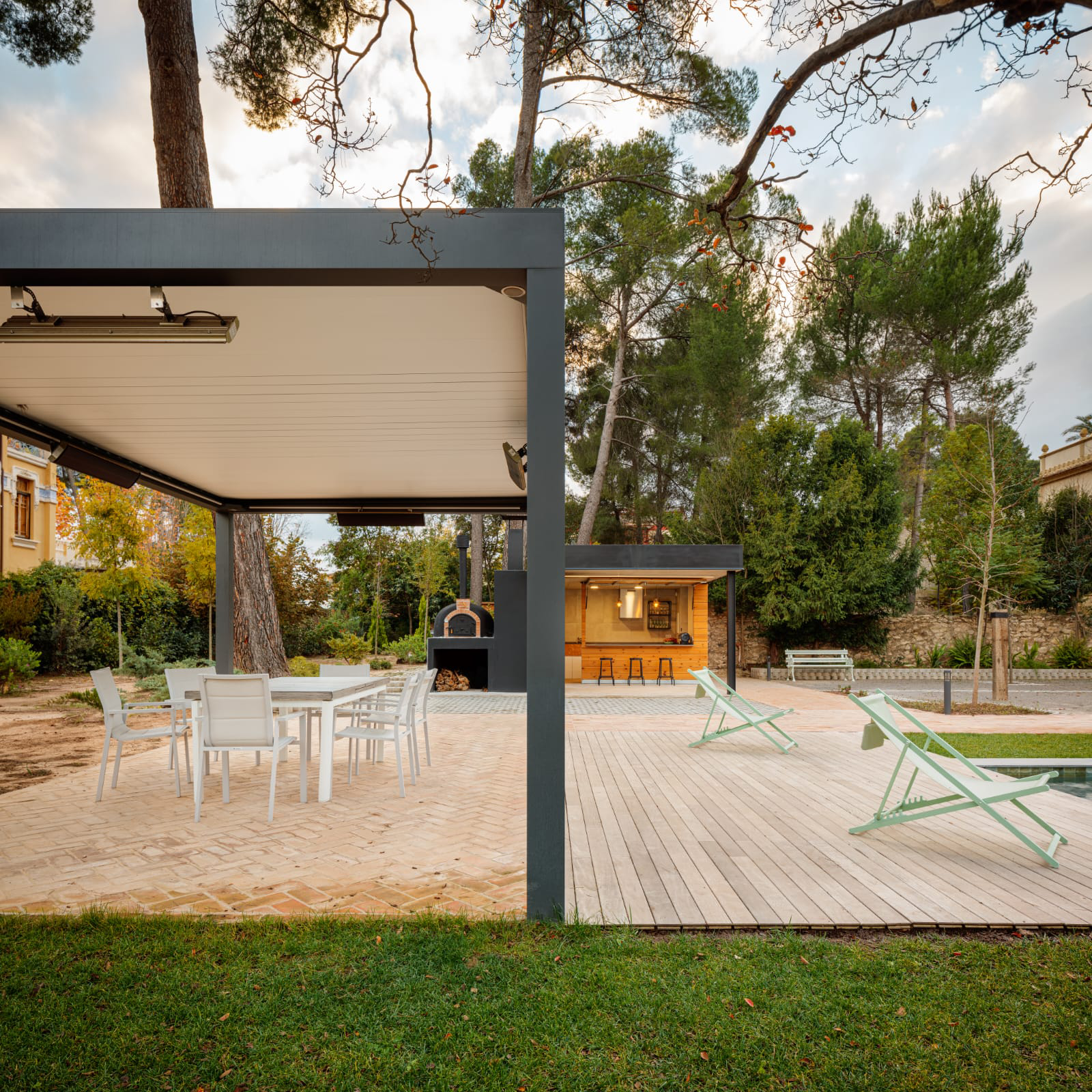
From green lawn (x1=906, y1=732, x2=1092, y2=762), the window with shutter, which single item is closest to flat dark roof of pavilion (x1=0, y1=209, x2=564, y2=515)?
green lawn (x1=906, y1=732, x2=1092, y2=762)

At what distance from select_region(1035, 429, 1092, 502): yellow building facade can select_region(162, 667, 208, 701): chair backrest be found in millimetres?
19896

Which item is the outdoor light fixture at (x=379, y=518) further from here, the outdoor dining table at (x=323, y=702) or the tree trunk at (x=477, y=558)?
the tree trunk at (x=477, y=558)

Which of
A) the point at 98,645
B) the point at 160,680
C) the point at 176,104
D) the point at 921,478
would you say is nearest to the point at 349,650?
the point at 98,645

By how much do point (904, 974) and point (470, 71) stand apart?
19.0 feet

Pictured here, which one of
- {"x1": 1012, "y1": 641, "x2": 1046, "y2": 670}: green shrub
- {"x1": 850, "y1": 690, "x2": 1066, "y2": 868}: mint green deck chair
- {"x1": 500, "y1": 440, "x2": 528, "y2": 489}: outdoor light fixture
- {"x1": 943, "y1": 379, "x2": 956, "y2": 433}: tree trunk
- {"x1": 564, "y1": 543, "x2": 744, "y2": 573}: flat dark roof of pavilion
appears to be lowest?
{"x1": 1012, "y1": 641, "x2": 1046, "y2": 670}: green shrub

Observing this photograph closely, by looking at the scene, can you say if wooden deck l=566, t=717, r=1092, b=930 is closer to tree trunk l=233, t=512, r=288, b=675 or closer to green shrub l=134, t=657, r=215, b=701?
tree trunk l=233, t=512, r=288, b=675

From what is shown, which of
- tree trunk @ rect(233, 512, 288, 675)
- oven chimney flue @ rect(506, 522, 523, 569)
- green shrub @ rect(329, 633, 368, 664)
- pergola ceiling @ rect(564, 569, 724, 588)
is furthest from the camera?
green shrub @ rect(329, 633, 368, 664)

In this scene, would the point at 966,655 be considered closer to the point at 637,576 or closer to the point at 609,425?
the point at 637,576

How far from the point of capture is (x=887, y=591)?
1675 centimetres

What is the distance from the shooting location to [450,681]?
39.7 ft

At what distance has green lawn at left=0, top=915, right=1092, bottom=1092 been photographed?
6.55ft

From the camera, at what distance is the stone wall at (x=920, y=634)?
17516mm

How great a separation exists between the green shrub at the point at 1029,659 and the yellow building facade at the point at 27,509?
22029 millimetres

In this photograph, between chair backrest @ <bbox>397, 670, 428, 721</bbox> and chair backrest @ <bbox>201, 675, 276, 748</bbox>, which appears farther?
chair backrest @ <bbox>397, 670, 428, 721</bbox>
